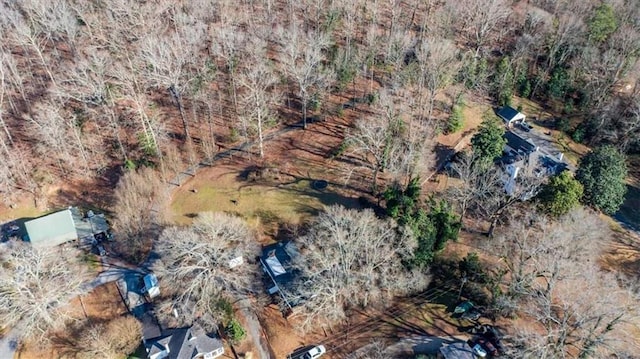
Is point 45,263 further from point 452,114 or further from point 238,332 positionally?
point 452,114

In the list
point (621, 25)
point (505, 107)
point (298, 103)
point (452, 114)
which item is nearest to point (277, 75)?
point (298, 103)

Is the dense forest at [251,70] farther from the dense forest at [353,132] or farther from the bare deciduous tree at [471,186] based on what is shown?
the bare deciduous tree at [471,186]

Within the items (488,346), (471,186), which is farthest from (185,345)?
(471,186)

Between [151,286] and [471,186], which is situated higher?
[471,186]

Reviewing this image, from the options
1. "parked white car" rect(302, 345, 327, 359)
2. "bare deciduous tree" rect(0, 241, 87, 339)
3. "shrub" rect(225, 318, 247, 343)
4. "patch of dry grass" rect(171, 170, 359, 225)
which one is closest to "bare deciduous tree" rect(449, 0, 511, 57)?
"patch of dry grass" rect(171, 170, 359, 225)

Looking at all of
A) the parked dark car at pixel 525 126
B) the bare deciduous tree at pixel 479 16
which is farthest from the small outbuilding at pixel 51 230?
the parked dark car at pixel 525 126

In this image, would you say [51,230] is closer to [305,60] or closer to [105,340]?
[105,340]
